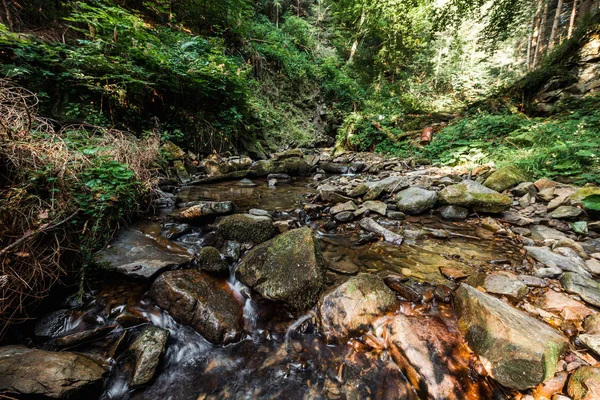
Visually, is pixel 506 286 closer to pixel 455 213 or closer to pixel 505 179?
pixel 455 213

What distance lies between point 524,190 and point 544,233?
1328 mm

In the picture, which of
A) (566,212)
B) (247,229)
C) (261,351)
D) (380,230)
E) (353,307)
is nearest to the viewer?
(261,351)

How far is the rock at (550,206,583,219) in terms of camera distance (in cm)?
319

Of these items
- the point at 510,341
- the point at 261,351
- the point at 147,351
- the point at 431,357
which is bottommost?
the point at 261,351

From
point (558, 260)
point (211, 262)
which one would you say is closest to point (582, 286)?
point (558, 260)

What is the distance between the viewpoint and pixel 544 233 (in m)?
3.06

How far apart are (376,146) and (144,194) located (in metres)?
9.35

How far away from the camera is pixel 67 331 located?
5.81 ft

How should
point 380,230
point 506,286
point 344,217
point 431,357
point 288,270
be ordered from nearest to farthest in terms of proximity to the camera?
point 431,357, point 506,286, point 288,270, point 380,230, point 344,217

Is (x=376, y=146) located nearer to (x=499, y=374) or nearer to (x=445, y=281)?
(x=445, y=281)

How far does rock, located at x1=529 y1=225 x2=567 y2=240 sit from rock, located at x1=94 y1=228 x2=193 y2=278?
14.9 feet

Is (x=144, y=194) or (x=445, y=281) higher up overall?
(x=144, y=194)

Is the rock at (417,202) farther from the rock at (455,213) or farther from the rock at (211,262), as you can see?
the rock at (211,262)

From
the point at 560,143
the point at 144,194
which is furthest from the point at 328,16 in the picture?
the point at 144,194
